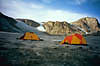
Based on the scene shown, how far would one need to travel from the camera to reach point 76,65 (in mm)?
3934

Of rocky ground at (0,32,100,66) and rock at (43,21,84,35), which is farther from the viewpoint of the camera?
rock at (43,21,84,35)

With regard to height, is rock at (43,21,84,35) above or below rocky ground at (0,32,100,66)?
above

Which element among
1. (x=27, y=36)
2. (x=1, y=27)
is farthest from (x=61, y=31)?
(x=27, y=36)

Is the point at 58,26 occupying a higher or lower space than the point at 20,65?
higher

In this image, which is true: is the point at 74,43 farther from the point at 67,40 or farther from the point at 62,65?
the point at 62,65

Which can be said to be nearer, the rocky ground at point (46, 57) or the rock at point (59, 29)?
the rocky ground at point (46, 57)

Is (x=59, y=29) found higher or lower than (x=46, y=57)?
higher

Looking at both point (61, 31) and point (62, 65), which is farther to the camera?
point (61, 31)

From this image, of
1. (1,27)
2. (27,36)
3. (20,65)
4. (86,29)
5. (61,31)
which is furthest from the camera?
(86,29)

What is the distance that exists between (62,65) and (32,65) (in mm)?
1307

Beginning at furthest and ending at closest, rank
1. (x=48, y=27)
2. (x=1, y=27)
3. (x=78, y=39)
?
(x=48, y=27) < (x=1, y=27) < (x=78, y=39)

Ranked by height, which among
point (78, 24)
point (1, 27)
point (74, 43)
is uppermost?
point (78, 24)

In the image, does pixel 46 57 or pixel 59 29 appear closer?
pixel 46 57

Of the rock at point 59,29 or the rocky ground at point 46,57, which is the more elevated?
the rock at point 59,29
